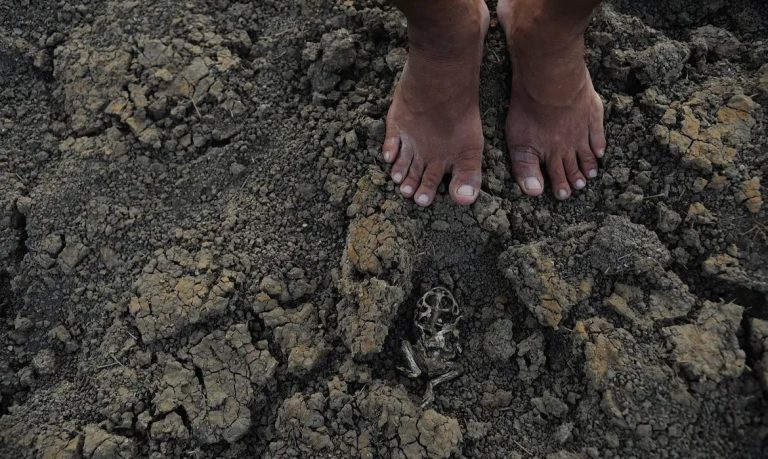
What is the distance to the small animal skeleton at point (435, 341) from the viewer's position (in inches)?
63.6

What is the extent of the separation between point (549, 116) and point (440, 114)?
0.34 m

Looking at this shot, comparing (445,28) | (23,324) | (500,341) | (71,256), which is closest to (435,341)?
(500,341)

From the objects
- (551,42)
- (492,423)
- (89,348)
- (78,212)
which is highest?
(551,42)

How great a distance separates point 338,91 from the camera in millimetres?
1886

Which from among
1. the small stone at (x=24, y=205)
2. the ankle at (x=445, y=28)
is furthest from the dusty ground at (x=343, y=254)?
the ankle at (x=445, y=28)

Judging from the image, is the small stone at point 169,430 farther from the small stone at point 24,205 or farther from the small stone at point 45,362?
the small stone at point 24,205

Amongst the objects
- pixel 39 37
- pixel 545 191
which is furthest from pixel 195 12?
pixel 545 191

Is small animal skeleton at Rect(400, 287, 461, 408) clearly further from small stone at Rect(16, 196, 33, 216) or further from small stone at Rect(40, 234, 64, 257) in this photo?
small stone at Rect(16, 196, 33, 216)

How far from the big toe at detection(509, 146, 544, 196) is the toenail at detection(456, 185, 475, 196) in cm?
18

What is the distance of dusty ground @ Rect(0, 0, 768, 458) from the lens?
1.53m

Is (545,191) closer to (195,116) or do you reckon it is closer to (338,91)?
(338,91)

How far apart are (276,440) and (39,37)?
1670 millimetres

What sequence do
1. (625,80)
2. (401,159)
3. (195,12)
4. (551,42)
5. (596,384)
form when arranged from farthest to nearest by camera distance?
(195,12), (625,80), (401,159), (551,42), (596,384)

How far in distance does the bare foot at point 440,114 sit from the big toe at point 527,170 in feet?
0.44
